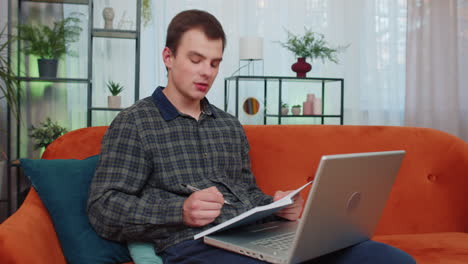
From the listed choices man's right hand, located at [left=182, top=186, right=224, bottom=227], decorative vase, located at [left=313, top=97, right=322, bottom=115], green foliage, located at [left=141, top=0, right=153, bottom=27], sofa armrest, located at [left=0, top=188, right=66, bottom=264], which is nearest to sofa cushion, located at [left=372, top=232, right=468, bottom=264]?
man's right hand, located at [left=182, top=186, right=224, bottom=227]

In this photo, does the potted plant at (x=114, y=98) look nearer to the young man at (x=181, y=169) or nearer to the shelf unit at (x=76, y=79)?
the shelf unit at (x=76, y=79)

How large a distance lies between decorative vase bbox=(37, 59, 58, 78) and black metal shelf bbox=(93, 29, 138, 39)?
0.39m

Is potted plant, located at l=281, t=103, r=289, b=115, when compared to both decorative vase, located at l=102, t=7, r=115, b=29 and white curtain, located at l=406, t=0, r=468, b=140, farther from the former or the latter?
decorative vase, located at l=102, t=7, r=115, b=29

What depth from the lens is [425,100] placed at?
435 cm

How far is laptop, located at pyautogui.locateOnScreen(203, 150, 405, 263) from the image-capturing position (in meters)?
0.93

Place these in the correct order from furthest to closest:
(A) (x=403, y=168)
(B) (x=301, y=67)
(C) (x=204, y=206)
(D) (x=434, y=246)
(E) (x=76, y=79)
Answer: (B) (x=301, y=67), (E) (x=76, y=79), (A) (x=403, y=168), (D) (x=434, y=246), (C) (x=204, y=206)

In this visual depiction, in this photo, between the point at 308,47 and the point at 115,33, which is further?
the point at 308,47

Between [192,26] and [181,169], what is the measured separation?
43 cm

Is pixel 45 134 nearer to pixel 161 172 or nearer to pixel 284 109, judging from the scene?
pixel 284 109

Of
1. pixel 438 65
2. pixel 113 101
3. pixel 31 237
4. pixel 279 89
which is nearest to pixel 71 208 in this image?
pixel 31 237

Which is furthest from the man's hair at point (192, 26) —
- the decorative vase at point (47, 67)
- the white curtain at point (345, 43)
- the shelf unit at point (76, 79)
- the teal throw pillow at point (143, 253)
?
the white curtain at point (345, 43)

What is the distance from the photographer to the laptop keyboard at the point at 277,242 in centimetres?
111

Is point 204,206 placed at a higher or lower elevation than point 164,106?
lower

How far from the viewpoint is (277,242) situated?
3.75ft
